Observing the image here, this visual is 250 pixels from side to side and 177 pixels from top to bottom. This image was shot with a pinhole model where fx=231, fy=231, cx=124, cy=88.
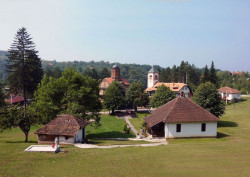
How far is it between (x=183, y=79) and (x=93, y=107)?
68.4 metres

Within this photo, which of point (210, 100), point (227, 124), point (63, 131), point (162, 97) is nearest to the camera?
point (63, 131)

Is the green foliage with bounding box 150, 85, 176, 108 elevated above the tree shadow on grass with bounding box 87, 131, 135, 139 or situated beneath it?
elevated above

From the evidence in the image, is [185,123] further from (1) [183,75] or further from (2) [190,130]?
(1) [183,75]

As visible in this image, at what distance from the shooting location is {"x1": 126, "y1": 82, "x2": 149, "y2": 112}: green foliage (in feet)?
177

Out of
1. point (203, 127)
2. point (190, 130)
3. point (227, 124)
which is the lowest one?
point (227, 124)

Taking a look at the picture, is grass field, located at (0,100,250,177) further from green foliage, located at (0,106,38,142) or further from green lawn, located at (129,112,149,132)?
green lawn, located at (129,112,149,132)

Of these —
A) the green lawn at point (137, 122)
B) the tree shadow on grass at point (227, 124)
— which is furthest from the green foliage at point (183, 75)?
the tree shadow on grass at point (227, 124)

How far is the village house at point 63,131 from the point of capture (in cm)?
2405

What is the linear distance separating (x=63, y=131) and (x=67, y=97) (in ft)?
22.3

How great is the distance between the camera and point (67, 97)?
98.8 feet

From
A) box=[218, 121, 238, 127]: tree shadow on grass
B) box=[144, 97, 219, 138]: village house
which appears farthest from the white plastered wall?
box=[218, 121, 238, 127]: tree shadow on grass

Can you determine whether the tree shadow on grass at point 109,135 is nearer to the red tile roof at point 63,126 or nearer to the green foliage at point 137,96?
the red tile roof at point 63,126

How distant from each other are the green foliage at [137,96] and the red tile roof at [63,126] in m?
28.6

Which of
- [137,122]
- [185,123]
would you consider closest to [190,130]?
[185,123]
